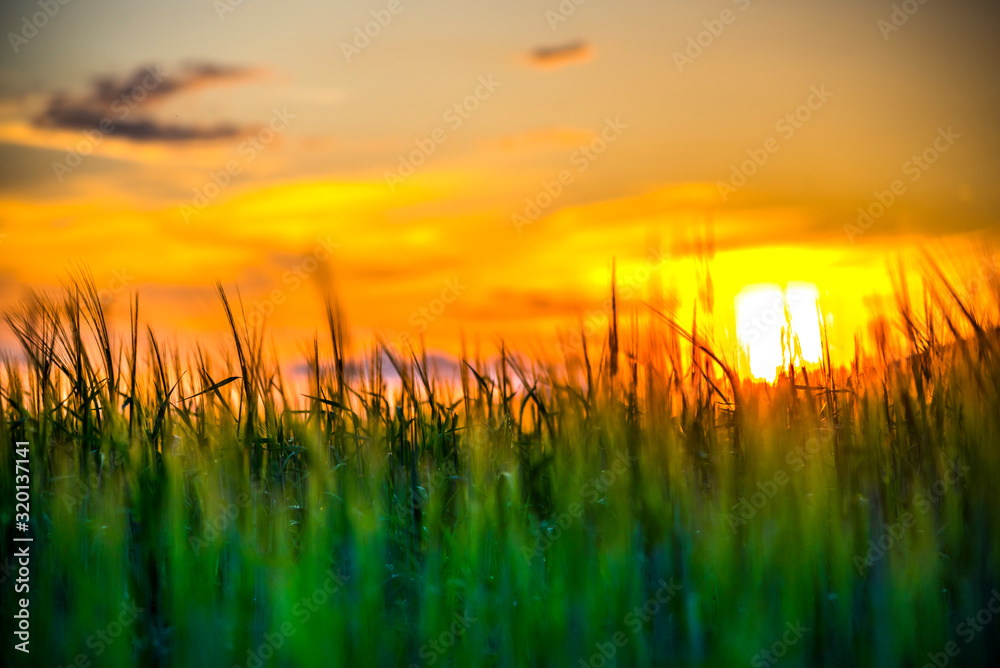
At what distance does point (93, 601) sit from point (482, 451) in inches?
46.6

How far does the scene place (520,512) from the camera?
269cm

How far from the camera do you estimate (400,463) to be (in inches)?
120

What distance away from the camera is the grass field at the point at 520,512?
93.4 inches

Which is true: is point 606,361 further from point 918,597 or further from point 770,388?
point 918,597

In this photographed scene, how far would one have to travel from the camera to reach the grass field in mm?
2373

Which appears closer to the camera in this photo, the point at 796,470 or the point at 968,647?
the point at 968,647

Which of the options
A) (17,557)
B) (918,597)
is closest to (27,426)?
(17,557)

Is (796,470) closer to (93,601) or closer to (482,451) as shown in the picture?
(482,451)

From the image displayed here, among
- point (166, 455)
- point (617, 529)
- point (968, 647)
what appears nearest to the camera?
point (968, 647)

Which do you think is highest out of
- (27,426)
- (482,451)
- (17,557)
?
(27,426)

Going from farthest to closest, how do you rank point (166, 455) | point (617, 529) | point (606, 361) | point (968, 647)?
1. point (606, 361)
2. point (166, 455)
3. point (617, 529)
4. point (968, 647)

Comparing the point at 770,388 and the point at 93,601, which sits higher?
the point at 770,388

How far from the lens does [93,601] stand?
249cm

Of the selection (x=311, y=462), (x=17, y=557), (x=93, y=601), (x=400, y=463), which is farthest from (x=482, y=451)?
(x=17, y=557)
